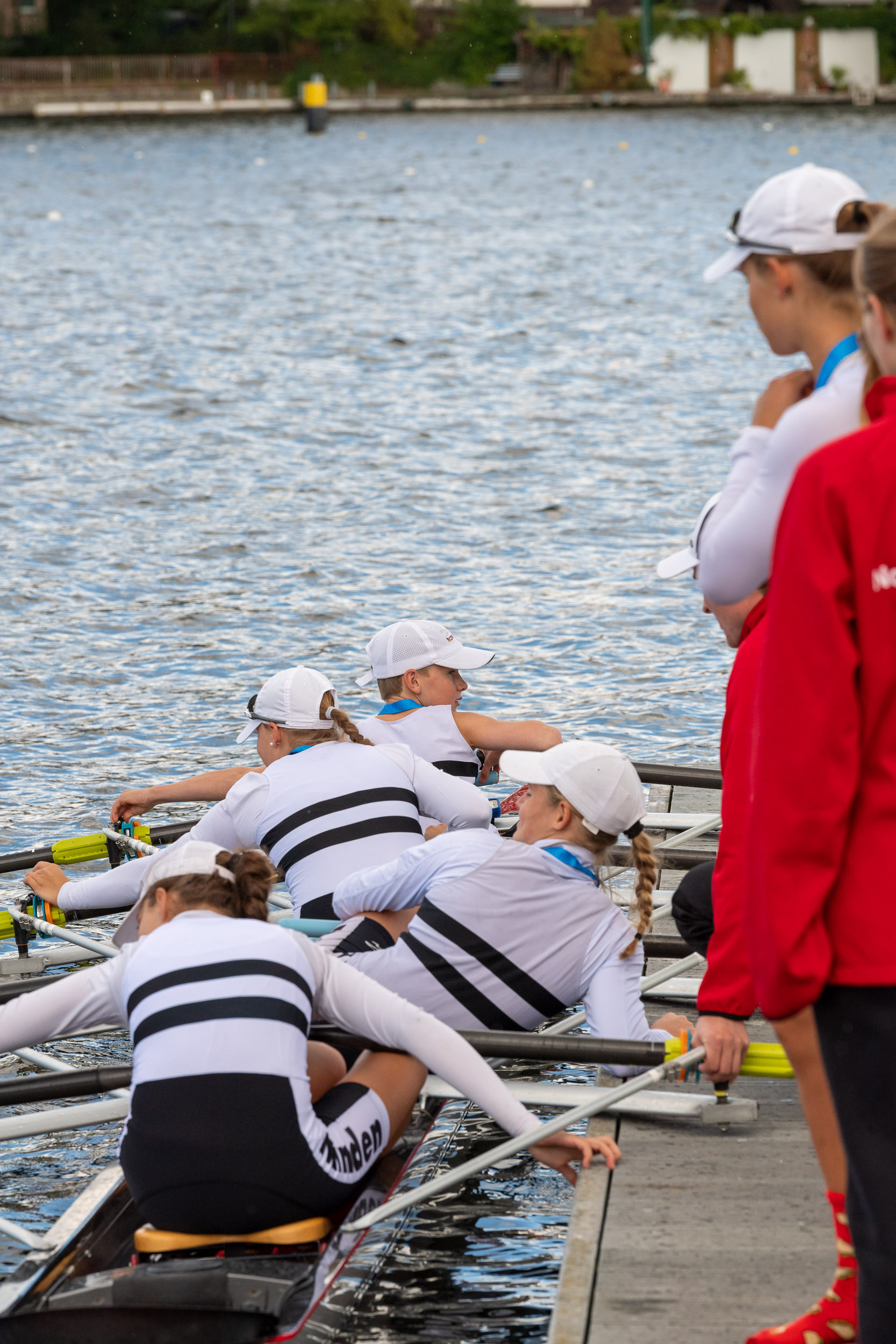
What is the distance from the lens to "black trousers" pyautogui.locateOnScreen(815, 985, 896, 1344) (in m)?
2.41

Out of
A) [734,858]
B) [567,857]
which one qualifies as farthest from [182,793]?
[734,858]

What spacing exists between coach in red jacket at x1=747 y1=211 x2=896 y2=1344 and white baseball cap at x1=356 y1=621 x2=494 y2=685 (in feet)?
12.5

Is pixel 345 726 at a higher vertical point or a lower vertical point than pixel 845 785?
lower

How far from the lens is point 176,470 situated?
→ 19.2m

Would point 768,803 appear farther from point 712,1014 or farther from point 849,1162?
point 712,1014

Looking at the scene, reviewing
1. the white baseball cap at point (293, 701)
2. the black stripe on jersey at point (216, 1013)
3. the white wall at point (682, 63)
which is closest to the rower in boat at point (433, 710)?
the white baseball cap at point (293, 701)

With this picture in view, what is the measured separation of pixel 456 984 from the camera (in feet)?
14.8

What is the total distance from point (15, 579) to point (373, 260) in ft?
93.1

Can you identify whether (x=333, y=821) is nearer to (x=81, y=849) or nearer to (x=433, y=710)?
(x=433, y=710)

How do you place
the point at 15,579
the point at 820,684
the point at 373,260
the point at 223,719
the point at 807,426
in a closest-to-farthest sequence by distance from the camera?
the point at 820,684 → the point at 807,426 → the point at 223,719 → the point at 15,579 → the point at 373,260

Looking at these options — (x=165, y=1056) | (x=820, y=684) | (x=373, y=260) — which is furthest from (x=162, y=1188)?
(x=373, y=260)

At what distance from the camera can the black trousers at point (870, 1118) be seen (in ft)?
7.91

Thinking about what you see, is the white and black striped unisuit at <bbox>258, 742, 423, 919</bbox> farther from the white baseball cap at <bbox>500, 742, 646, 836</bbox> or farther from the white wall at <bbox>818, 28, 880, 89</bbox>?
the white wall at <bbox>818, 28, 880, 89</bbox>

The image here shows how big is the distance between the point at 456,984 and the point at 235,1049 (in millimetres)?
956
